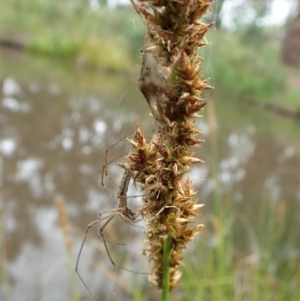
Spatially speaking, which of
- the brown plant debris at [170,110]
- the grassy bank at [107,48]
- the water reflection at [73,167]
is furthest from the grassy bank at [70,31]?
the brown plant debris at [170,110]

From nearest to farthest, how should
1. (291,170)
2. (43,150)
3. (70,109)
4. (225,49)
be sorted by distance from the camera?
1. (43,150)
2. (291,170)
3. (70,109)
4. (225,49)

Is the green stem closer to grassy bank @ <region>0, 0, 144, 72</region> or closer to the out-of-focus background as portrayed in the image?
the out-of-focus background

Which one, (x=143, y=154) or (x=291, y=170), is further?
(x=291, y=170)

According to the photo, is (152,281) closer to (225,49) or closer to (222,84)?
(222,84)

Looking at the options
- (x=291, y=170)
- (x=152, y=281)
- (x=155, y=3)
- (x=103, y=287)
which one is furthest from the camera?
(x=291, y=170)

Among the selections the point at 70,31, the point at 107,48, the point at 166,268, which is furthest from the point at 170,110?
the point at 70,31

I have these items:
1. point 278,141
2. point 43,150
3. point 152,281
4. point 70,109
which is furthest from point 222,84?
point 152,281

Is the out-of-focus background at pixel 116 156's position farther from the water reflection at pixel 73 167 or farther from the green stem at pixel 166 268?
the green stem at pixel 166 268
